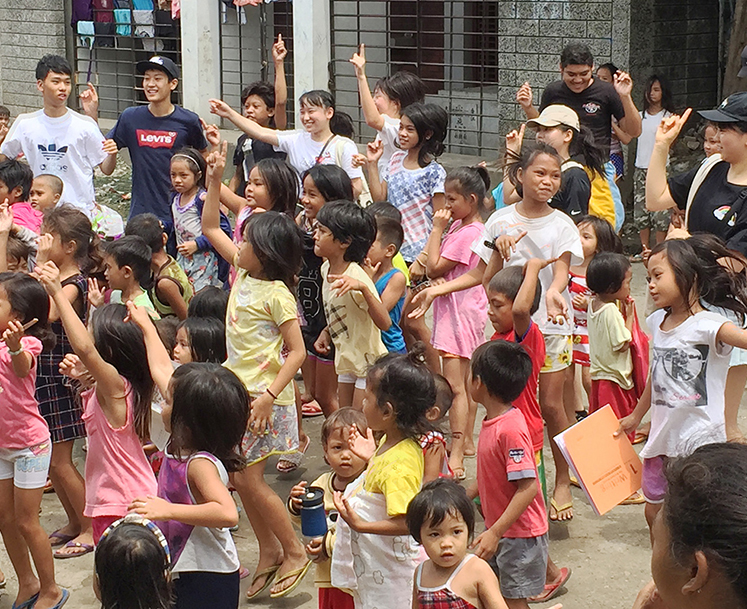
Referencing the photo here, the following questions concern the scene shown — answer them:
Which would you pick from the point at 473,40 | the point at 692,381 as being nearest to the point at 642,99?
the point at 473,40

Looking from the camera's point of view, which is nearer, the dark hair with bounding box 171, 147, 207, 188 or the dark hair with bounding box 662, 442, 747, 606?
the dark hair with bounding box 662, 442, 747, 606

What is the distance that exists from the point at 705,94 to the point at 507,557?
27.1 ft

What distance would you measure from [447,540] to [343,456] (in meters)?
0.84

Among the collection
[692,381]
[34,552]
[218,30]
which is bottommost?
[34,552]

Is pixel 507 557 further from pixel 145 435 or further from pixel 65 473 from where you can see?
pixel 65 473

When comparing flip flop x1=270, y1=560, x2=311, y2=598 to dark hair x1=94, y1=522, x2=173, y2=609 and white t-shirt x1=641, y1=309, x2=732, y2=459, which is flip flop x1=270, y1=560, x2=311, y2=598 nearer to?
white t-shirt x1=641, y1=309, x2=732, y2=459

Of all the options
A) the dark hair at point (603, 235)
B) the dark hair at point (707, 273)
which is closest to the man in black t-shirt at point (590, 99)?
the dark hair at point (603, 235)

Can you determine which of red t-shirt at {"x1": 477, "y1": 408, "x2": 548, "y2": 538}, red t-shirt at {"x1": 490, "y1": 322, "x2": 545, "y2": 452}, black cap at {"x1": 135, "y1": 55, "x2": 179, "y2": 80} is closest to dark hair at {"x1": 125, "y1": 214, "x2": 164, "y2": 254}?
black cap at {"x1": 135, "y1": 55, "x2": 179, "y2": 80}

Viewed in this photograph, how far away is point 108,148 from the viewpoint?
7422mm

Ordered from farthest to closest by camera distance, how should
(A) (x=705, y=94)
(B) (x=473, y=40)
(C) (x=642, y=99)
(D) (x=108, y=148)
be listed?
(B) (x=473, y=40)
(A) (x=705, y=94)
(C) (x=642, y=99)
(D) (x=108, y=148)

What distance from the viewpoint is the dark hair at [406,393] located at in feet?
12.5

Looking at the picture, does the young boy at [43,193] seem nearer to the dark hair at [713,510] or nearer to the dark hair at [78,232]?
the dark hair at [78,232]

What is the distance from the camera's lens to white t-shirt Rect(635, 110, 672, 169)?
32.6 ft

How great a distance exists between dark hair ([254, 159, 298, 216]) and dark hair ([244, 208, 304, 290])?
38.8 inches
